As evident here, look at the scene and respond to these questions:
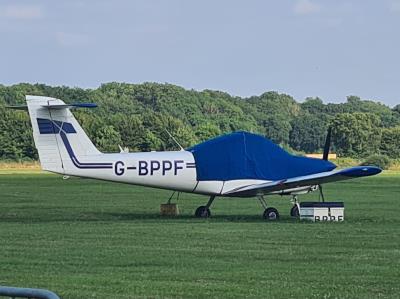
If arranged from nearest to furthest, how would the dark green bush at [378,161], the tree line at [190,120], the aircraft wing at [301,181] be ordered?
the aircraft wing at [301,181] → the tree line at [190,120] → the dark green bush at [378,161]

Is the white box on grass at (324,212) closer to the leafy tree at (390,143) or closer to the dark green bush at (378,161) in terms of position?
the dark green bush at (378,161)

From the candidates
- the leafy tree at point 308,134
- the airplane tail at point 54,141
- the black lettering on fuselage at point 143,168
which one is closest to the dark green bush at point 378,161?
the leafy tree at point 308,134

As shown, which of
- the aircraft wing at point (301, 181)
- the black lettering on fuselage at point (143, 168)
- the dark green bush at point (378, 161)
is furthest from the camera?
the dark green bush at point (378, 161)

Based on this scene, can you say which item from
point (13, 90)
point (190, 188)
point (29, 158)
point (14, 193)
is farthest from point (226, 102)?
point (190, 188)

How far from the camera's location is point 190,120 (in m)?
144

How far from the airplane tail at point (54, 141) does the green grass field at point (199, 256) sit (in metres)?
1.44

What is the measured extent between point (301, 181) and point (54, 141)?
21.4 feet

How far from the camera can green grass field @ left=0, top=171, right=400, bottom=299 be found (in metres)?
13.7

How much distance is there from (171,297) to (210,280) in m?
1.71

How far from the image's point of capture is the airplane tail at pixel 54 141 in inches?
1115

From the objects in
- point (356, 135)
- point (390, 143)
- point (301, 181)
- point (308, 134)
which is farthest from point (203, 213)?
point (308, 134)

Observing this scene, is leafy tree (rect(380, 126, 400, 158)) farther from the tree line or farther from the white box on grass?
the white box on grass

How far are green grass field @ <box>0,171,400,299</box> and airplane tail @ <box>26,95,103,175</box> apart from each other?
4.73 ft

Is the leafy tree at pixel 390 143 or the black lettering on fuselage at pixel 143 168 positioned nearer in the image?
the black lettering on fuselage at pixel 143 168
